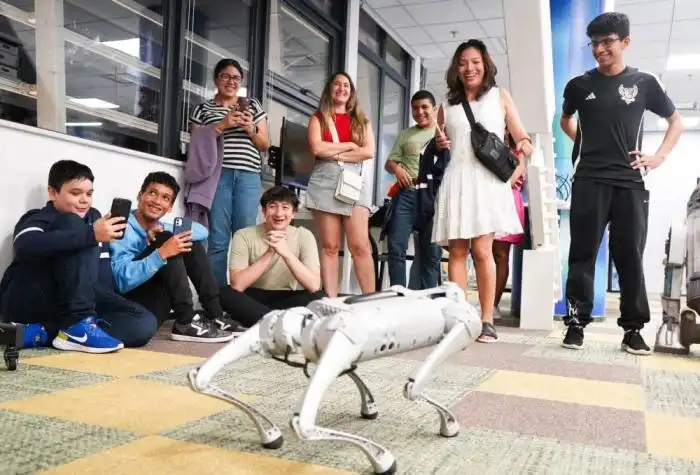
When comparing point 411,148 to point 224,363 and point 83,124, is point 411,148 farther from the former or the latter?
point 224,363

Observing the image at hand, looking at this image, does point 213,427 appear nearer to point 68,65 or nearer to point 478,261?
point 478,261

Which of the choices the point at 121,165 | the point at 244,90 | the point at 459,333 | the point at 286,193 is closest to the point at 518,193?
the point at 286,193

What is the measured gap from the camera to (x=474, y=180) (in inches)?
105

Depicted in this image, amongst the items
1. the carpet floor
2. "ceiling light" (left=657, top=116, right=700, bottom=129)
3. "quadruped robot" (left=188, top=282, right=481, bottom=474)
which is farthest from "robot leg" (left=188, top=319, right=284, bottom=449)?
"ceiling light" (left=657, top=116, right=700, bottom=129)

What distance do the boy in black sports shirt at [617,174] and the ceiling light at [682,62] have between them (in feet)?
18.1

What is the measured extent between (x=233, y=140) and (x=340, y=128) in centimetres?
58

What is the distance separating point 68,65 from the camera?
3.00 meters

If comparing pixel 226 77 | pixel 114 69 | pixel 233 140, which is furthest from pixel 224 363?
pixel 114 69

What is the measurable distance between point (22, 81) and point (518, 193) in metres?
2.74

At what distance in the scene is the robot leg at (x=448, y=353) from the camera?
98cm

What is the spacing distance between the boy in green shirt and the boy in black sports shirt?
1118 mm

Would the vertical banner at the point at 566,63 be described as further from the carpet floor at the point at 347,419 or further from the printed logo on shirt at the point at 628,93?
the carpet floor at the point at 347,419

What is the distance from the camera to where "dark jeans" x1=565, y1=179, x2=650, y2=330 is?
2467mm

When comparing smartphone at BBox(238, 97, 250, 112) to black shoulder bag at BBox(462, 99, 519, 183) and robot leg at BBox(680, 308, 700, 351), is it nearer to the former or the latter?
black shoulder bag at BBox(462, 99, 519, 183)
